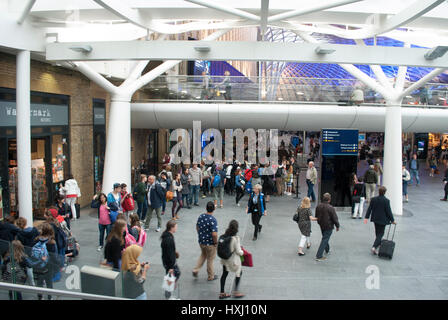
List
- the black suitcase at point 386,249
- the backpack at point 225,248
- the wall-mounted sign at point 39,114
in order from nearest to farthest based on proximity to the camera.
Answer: the backpack at point 225,248
the black suitcase at point 386,249
the wall-mounted sign at point 39,114

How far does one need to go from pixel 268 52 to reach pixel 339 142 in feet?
20.2

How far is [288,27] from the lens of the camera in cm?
1404

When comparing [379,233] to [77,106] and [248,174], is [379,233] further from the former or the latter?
[77,106]

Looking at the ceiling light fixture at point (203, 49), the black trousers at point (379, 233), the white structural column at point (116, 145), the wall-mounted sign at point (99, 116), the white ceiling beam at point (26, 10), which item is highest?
the white ceiling beam at point (26, 10)

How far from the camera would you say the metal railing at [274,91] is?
62.5 ft

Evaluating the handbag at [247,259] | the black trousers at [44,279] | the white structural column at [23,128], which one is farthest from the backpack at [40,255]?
the white structural column at [23,128]

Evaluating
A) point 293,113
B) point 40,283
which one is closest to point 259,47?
point 40,283

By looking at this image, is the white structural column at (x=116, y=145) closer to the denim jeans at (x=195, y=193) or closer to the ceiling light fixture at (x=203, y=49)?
the denim jeans at (x=195, y=193)

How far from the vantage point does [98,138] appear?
1717 cm

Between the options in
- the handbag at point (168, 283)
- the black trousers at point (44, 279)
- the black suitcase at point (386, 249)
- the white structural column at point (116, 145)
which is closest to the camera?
the handbag at point (168, 283)

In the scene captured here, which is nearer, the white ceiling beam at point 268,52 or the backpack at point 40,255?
the backpack at point 40,255

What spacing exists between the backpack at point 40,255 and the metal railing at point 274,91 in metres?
13.0

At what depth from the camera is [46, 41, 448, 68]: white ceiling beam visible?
9.92 m
